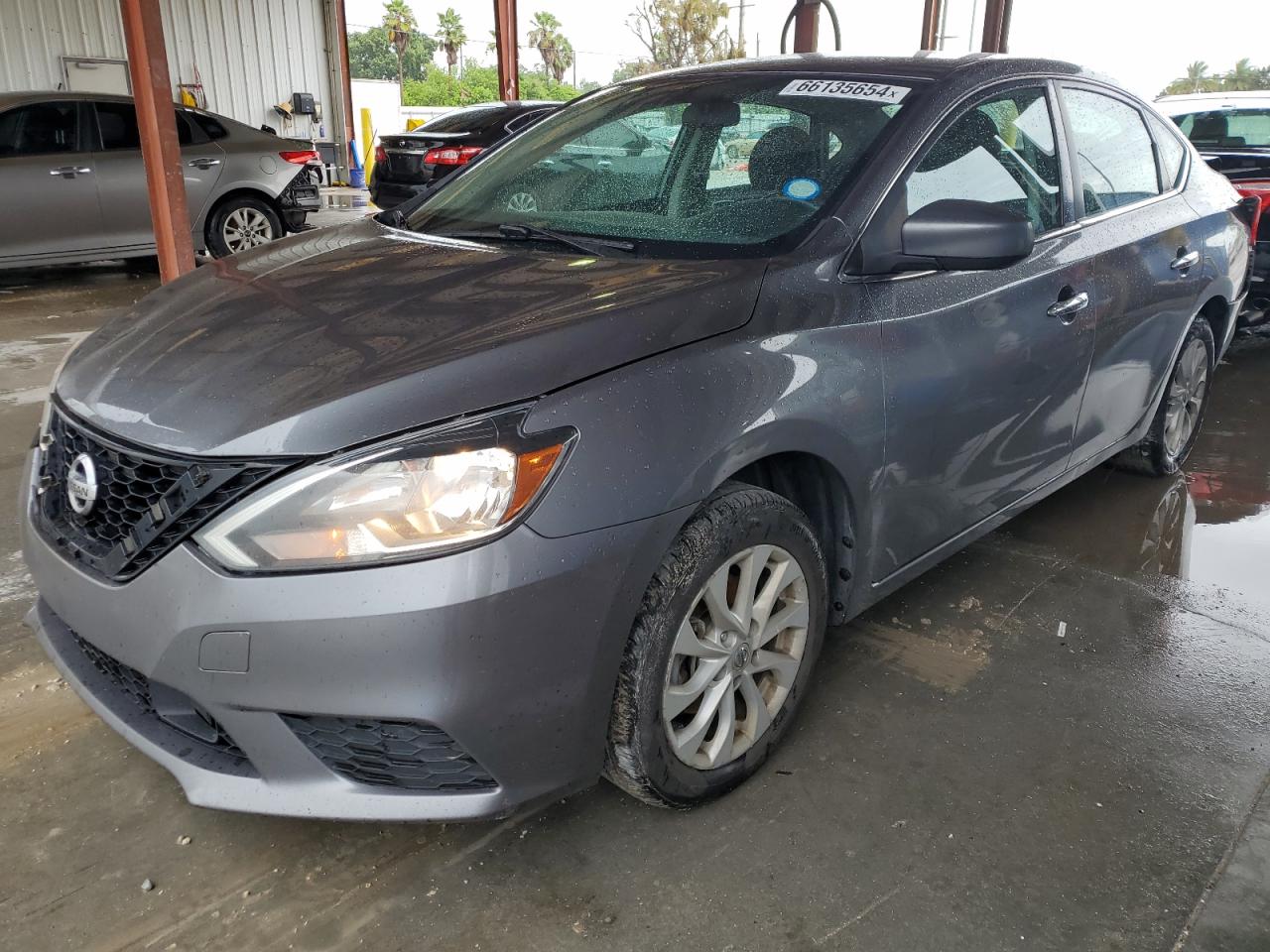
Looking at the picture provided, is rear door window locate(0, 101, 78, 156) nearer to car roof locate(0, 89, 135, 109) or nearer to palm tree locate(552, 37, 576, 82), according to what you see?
car roof locate(0, 89, 135, 109)

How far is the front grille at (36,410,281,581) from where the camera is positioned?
1583 mm

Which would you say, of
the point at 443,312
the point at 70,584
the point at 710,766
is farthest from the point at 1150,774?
the point at 70,584

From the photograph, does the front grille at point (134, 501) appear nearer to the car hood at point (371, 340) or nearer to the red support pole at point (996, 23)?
the car hood at point (371, 340)

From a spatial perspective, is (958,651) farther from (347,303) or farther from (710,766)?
(347,303)

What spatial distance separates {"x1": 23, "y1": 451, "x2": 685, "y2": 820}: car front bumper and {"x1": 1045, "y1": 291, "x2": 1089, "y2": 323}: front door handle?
4.70 feet

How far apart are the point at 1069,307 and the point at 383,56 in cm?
4887

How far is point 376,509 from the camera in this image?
1.55 metres

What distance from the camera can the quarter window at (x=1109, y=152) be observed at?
114 inches

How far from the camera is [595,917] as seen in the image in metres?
1.79

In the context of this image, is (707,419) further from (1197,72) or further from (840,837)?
(1197,72)

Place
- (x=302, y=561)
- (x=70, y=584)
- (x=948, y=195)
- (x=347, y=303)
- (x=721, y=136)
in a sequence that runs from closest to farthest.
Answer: (x=302, y=561) < (x=70, y=584) < (x=347, y=303) < (x=948, y=195) < (x=721, y=136)

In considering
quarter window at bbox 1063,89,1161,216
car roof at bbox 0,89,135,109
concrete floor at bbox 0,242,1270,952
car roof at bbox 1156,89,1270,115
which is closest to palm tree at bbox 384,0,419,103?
car roof at bbox 0,89,135,109

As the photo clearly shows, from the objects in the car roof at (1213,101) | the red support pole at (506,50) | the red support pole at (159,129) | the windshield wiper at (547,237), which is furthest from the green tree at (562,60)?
the windshield wiper at (547,237)

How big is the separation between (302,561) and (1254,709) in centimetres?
225
